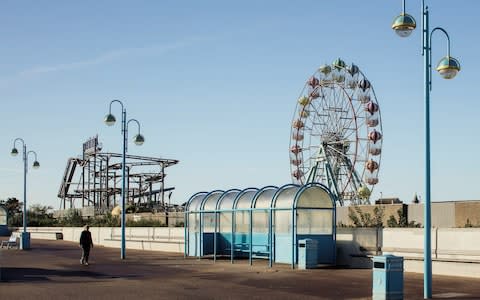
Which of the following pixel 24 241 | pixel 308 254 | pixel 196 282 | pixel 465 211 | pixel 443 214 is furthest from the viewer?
pixel 24 241

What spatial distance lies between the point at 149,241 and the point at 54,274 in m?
18.1

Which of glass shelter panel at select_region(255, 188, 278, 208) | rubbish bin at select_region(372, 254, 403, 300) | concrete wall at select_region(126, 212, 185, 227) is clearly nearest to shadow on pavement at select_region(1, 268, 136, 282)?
glass shelter panel at select_region(255, 188, 278, 208)

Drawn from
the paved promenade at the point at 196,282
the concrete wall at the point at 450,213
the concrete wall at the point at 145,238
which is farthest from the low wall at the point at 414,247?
the concrete wall at the point at 145,238

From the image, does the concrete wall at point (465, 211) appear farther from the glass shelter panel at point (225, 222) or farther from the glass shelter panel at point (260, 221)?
the glass shelter panel at point (225, 222)

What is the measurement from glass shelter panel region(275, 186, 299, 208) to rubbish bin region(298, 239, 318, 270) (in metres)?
1.83

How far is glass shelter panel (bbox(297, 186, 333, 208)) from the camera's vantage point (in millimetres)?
26220

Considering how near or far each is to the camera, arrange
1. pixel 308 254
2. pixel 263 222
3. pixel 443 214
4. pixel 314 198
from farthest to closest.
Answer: pixel 443 214
pixel 263 222
pixel 314 198
pixel 308 254

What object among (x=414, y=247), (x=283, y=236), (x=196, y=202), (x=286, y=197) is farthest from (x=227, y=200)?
(x=414, y=247)

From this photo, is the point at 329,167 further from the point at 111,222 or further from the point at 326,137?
the point at 111,222

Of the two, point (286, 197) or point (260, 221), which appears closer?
point (286, 197)

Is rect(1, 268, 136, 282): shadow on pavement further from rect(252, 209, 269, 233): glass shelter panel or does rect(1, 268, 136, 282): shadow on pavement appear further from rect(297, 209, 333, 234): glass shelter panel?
rect(252, 209, 269, 233): glass shelter panel

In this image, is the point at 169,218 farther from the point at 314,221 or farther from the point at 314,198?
the point at 314,198

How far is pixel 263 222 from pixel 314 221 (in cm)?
359

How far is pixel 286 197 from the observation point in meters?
26.8
